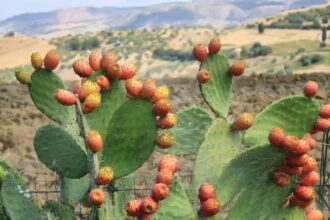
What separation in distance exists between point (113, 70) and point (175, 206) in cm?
58

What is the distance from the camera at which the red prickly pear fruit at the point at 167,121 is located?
2.65 meters

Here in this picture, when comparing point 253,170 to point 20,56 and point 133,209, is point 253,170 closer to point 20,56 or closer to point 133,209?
point 133,209

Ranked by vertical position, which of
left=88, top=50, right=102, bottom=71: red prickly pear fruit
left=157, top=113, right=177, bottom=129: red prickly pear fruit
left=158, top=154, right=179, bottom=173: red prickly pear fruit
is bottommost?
left=158, top=154, right=179, bottom=173: red prickly pear fruit

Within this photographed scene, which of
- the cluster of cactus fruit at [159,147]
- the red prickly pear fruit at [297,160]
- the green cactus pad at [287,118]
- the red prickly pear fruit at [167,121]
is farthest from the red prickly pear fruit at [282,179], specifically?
the red prickly pear fruit at [167,121]

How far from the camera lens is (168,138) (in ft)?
8.84

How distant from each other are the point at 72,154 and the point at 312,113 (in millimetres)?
1056

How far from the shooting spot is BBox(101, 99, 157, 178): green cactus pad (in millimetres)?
2691

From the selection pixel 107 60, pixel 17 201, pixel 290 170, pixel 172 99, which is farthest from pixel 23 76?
pixel 172 99

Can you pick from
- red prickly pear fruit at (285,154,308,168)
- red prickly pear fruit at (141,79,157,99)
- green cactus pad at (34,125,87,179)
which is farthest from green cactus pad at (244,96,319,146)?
green cactus pad at (34,125,87,179)

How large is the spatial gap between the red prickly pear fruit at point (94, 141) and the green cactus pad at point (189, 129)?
90cm

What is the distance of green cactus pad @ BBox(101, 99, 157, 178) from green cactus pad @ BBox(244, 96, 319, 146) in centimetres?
58

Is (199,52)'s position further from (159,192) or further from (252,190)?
(159,192)

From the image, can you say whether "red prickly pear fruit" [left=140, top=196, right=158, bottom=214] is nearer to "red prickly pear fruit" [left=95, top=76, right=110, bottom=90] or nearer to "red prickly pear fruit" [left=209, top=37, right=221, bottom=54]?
"red prickly pear fruit" [left=95, top=76, right=110, bottom=90]

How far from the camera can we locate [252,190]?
111 inches
